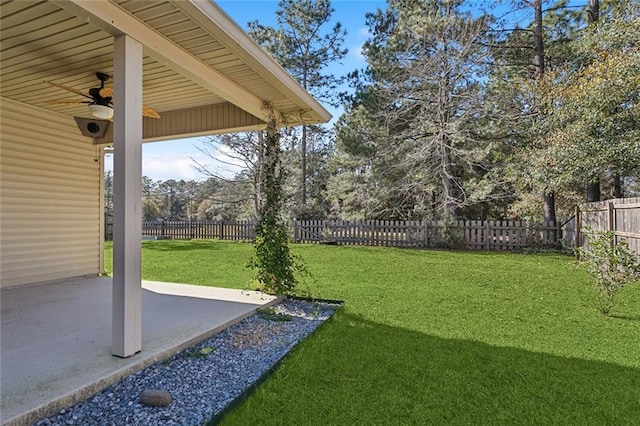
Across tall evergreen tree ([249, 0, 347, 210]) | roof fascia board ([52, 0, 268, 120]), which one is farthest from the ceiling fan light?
tall evergreen tree ([249, 0, 347, 210])

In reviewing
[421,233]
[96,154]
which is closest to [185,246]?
[96,154]

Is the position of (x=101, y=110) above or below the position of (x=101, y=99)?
below

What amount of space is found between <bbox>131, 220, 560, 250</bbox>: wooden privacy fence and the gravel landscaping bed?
18.0 feet

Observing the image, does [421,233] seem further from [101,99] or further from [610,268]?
[101,99]

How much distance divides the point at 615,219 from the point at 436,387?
6.36m

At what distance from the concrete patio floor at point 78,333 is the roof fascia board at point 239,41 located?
2.22 m

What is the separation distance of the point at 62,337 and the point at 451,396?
9.16 ft

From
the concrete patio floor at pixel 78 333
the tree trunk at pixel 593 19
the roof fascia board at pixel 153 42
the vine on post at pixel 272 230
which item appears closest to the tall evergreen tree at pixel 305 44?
the tree trunk at pixel 593 19

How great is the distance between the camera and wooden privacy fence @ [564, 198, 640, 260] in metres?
5.64

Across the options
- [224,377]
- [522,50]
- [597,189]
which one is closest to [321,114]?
[224,377]

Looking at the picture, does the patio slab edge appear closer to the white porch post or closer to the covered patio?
the covered patio

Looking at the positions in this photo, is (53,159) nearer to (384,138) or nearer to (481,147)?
(384,138)

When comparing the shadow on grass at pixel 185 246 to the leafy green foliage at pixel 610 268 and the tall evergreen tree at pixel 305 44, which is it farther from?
the leafy green foliage at pixel 610 268

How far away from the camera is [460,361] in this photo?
2.53 m
